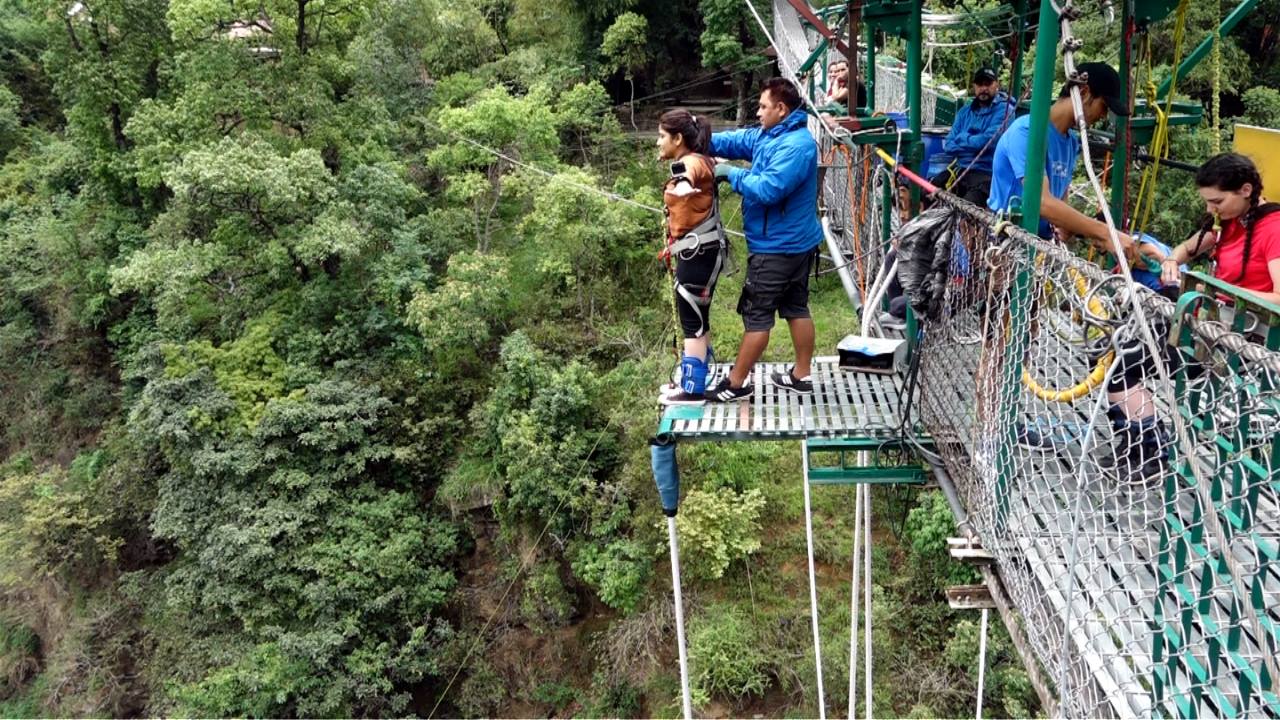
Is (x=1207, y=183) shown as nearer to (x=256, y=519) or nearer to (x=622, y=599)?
(x=622, y=599)

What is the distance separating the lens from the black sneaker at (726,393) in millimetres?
3123

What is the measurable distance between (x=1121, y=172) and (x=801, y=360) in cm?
135

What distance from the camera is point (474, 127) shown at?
1048cm

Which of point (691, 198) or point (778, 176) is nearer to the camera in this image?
point (778, 176)

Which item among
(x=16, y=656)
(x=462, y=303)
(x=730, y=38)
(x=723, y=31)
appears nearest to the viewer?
(x=462, y=303)

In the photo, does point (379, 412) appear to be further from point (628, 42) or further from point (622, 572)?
point (628, 42)

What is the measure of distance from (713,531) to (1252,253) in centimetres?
619

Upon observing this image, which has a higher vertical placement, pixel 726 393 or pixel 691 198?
pixel 691 198

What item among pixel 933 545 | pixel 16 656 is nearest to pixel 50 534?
pixel 16 656

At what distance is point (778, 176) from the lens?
2.62 metres

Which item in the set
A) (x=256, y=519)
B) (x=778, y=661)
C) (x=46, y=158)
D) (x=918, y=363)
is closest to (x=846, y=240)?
(x=918, y=363)

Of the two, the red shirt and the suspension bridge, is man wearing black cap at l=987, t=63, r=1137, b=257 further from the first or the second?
the red shirt

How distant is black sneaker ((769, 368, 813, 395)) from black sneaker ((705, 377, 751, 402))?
0.68ft

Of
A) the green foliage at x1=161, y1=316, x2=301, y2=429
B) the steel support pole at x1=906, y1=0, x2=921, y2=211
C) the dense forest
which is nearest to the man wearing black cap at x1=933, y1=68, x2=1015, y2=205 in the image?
the steel support pole at x1=906, y1=0, x2=921, y2=211
